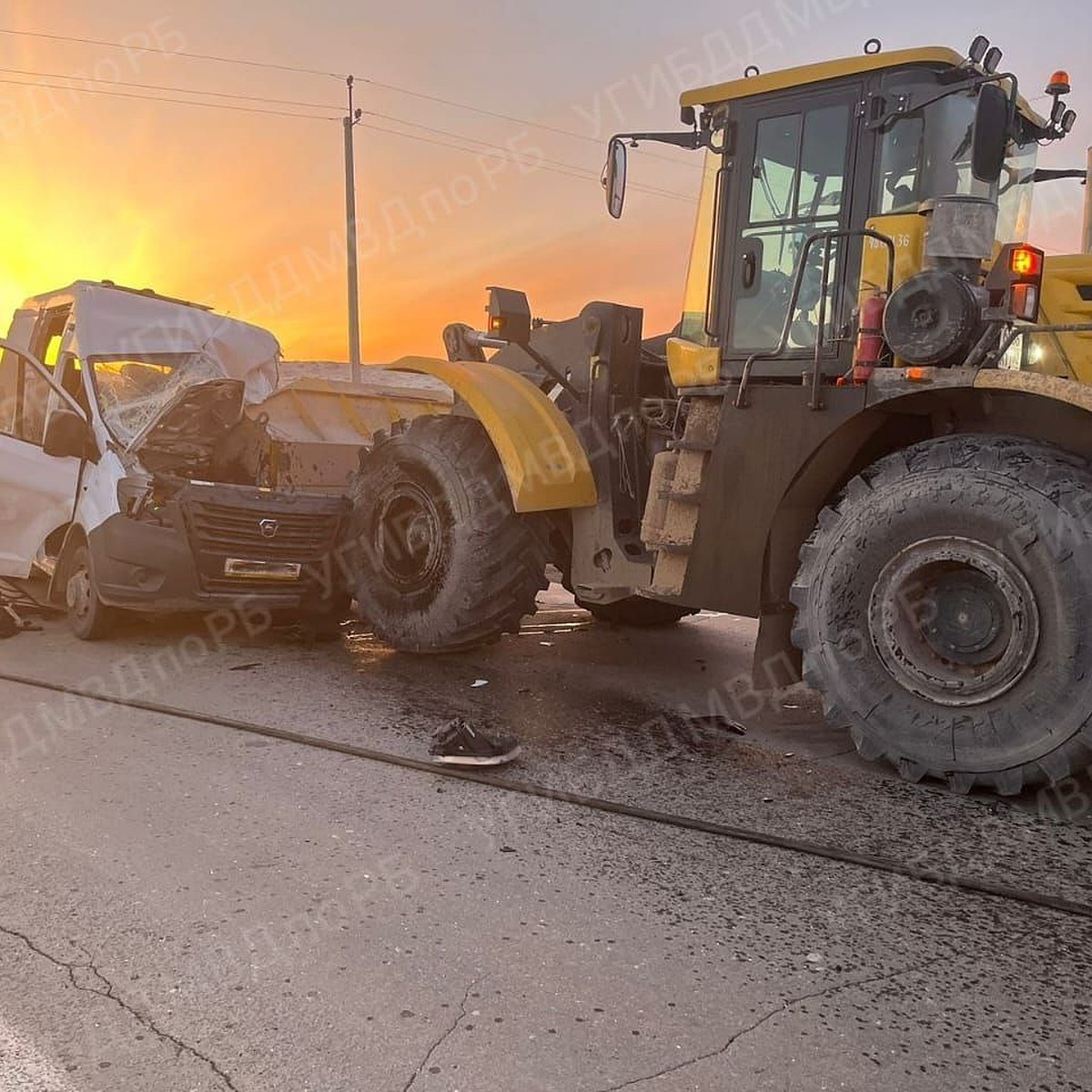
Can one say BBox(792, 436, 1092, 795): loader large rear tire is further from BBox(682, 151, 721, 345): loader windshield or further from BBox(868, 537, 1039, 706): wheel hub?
BBox(682, 151, 721, 345): loader windshield

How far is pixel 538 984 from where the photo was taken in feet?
8.45

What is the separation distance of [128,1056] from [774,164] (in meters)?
4.45

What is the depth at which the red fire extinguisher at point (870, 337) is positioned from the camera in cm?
433

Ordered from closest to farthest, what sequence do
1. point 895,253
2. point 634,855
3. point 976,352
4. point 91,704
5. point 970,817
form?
point 634,855
point 970,817
point 976,352
point 895,253
point 91,704

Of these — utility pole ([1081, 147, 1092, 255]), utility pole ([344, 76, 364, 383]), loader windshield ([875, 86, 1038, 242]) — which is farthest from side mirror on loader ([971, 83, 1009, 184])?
utility pole ([344, 76, 364, 383])

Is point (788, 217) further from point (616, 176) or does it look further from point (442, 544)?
point (442, 544)

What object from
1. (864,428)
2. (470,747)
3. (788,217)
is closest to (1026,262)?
(864,428)

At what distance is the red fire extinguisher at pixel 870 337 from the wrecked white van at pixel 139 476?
3.71 meters

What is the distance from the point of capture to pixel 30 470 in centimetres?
725

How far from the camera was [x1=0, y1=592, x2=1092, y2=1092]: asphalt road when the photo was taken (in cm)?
227

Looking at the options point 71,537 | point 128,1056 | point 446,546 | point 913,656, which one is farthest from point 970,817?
point 71,537

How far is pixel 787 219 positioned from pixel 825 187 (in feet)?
0.74

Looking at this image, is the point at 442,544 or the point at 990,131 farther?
the point at 442,544

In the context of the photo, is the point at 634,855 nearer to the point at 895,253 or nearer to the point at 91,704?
the point at 895,253
